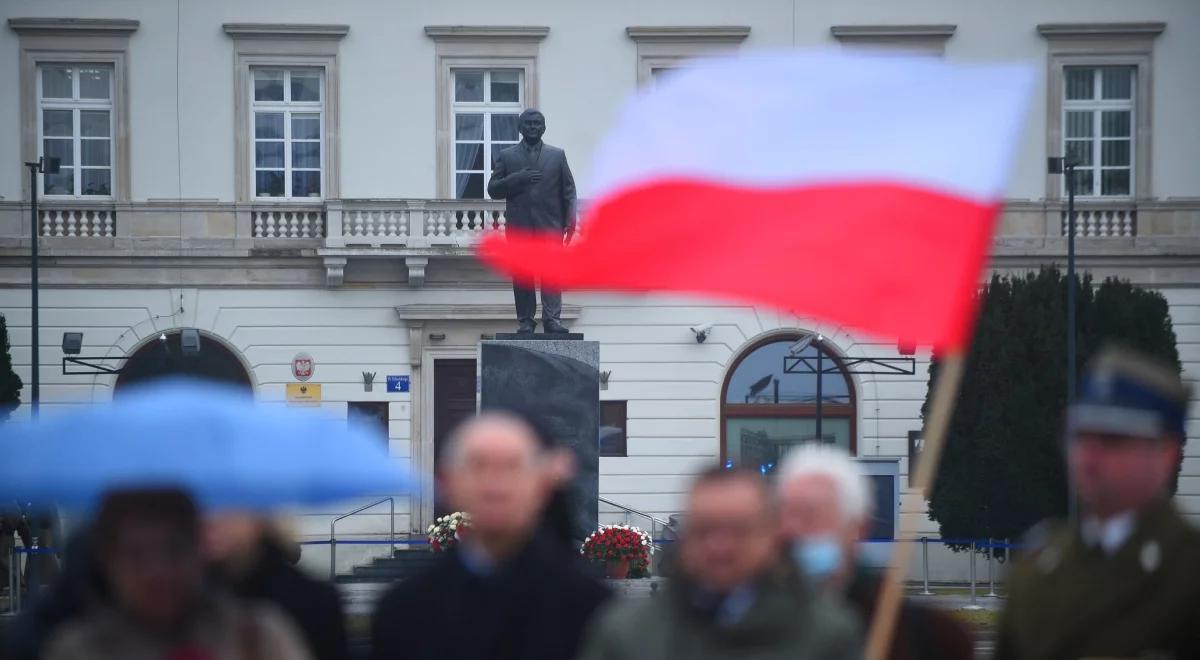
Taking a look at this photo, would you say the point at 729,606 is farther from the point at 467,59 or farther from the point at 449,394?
the point at 467,59

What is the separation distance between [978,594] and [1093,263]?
7.91 metres

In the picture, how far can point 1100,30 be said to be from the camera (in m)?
34.7

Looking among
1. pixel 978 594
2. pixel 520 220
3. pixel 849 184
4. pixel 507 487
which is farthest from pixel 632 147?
pixel 978 594

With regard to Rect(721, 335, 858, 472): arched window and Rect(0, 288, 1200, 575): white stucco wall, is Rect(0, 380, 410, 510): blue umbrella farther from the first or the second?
Rect(721, 335, 858, 472): arched window

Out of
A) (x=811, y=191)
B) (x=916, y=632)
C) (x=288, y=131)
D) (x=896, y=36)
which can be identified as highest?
(x=896, y=36)

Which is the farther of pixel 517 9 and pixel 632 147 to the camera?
pixel 517 9

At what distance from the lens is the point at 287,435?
4.95m

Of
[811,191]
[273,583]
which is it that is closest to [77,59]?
[273,583]

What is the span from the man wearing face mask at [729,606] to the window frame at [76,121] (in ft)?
103

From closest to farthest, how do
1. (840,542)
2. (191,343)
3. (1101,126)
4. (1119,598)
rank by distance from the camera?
(1119,598), (840,542), (191,343), (1101,126)

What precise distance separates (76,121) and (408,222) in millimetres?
6501

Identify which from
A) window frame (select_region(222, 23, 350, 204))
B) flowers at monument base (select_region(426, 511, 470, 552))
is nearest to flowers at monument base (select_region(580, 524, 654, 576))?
flowers at monument base (select_region(426, 511, 470, 552))

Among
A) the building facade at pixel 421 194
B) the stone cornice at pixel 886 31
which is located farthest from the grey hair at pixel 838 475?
the stone cornice at pixel 886 31

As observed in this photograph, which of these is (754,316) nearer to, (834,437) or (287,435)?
(834,437)
